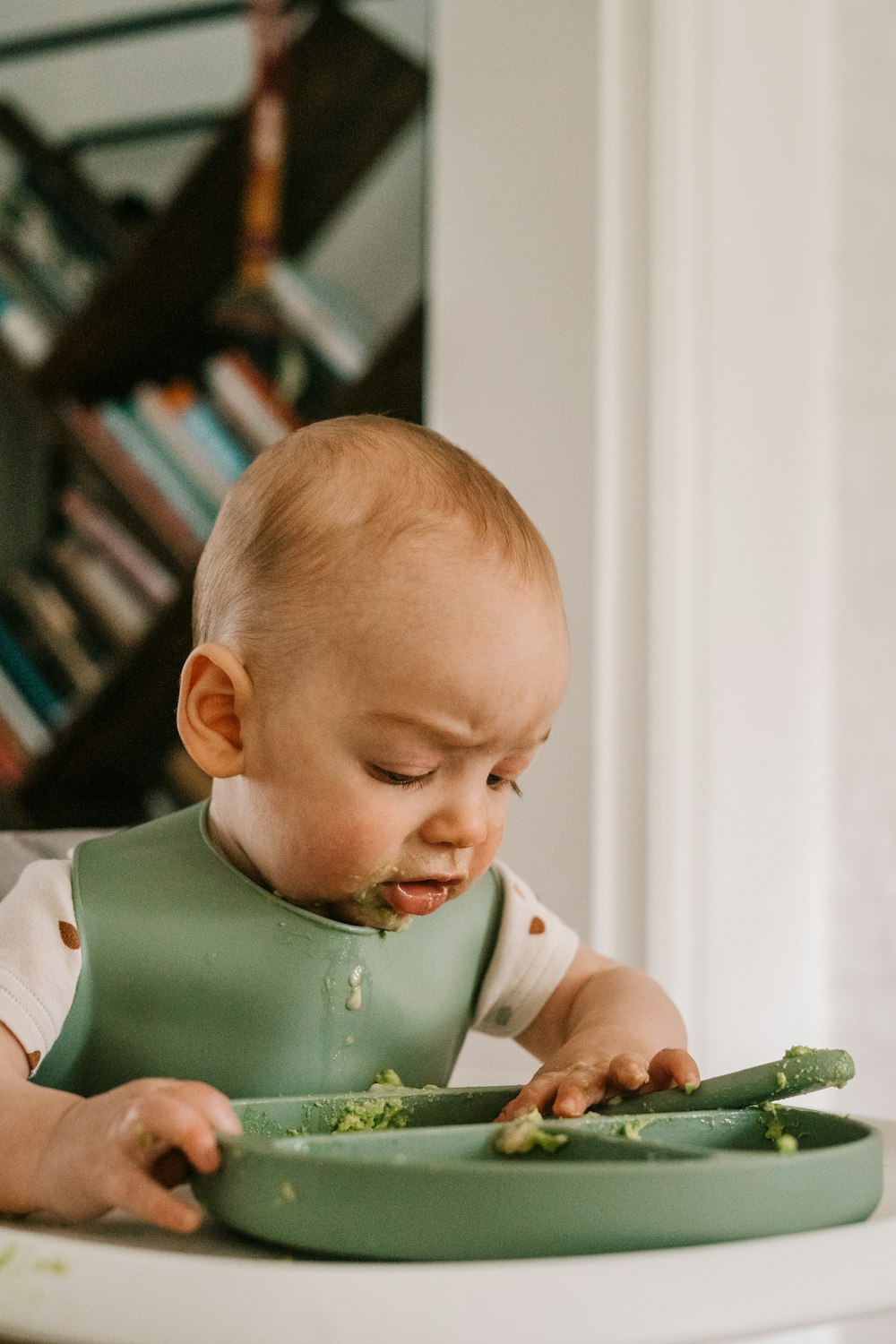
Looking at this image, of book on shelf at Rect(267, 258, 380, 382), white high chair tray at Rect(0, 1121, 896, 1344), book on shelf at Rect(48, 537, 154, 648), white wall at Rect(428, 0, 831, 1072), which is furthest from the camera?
book on shelf at Rect(48, 537, 154, 648)

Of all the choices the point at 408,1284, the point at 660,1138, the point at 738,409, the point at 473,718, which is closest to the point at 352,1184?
the point at 408,1284

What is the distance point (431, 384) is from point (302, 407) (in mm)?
609

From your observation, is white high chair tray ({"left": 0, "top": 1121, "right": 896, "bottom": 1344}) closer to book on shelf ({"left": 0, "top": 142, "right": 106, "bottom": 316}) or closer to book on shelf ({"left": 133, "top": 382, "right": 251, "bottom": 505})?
book on shelf ({"left": 133, "top": 382, "right": 251, "bottom": 505})

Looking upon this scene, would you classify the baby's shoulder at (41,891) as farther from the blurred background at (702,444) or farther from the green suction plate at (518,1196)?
the blurred background at (702,444)

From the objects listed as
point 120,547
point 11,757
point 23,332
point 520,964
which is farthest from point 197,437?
point 520,964

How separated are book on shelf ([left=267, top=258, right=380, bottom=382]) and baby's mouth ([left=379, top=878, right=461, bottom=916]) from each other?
4.17ft

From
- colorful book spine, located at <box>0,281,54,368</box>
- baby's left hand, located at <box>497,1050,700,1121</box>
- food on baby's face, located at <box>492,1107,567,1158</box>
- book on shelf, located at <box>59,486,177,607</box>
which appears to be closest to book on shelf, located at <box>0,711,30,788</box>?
book on shelf, located at <box>59,486,177,607</box>

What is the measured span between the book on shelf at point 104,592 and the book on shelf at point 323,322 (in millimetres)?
448

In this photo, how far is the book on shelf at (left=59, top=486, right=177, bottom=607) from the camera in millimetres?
1953

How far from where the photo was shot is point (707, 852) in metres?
1.20

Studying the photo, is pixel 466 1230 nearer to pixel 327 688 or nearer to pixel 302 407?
pixel 327 688

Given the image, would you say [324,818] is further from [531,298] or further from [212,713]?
[531,298]

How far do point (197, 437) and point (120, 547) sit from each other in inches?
8.1

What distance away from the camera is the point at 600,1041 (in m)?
0.70
